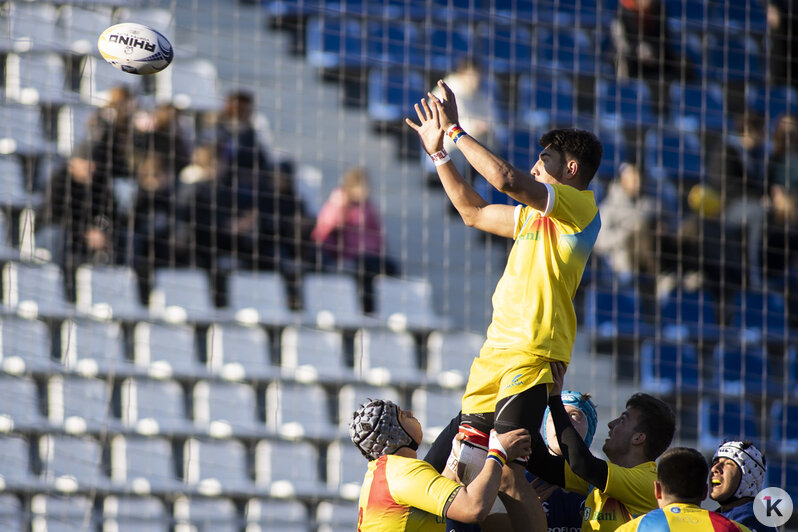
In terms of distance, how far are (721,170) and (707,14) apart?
150 centimetres

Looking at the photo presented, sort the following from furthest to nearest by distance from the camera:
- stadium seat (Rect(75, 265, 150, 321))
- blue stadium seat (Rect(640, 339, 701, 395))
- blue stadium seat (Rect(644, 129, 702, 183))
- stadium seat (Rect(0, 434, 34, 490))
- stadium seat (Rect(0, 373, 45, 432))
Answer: blue stadium seat (Rect(644, 129, 702, 183)), stadium seat (Rect(75, 265, 150, 321)), blue stadium seat (Rect(640, 339, 701, 395)), stadium seat (Rect(0, 373, 45, 432)), stadium seat (Rect(0, 434, 34, 490))

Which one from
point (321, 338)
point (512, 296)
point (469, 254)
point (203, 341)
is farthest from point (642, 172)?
point (512, 296)

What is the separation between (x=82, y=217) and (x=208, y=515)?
8.13 feet

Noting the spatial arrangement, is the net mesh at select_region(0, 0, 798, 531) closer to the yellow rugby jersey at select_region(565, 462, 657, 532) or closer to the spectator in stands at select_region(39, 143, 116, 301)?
the spectator in stands at select_region(39, 143, 116, 301)

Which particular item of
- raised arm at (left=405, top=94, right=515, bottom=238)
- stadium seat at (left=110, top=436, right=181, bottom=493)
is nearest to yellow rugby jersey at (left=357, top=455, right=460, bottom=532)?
raised arm at (left=405, top=94, right=515, bottom=238)

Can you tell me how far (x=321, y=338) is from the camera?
8.91 meters

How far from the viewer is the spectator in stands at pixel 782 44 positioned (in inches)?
380

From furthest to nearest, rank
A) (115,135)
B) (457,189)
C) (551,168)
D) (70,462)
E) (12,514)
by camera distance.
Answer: (115,135) → (70,462) → (12,514) → (457,189) → (551,168)

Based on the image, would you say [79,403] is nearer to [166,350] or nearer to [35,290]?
[166,350]

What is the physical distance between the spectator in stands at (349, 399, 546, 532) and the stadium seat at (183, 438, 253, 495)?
506cm

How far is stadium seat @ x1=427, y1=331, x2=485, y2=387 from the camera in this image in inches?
345

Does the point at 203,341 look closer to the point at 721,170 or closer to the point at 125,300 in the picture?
the point at 125,300

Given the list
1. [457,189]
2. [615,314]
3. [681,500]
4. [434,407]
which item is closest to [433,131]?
[457,189]

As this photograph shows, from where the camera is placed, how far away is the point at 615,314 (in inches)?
352
